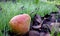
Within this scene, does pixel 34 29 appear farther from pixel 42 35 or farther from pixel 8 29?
pixel 8 29

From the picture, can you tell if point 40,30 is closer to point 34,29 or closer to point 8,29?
point 34,29

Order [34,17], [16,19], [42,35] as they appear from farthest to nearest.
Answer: [34,17]
[42,35]
[16,19]

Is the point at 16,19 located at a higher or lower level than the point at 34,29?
higher

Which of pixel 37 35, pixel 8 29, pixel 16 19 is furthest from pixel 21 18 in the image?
pixel 37 35

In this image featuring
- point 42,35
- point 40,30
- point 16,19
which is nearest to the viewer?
point 16,19

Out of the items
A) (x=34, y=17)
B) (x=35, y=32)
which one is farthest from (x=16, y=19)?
(x=34, y=17)

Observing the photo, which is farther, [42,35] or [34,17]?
[34,17]
